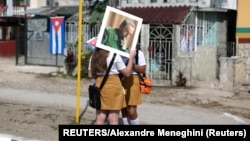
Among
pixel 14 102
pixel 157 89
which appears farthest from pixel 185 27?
pixel 14 102

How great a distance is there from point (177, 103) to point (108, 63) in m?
5.08

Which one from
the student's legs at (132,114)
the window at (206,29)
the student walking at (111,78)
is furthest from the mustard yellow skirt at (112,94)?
the window at (206,29)

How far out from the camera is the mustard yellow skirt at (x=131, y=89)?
661 cm

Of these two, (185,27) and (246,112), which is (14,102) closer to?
(246,112)

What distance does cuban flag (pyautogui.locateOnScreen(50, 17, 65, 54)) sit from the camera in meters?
16.9

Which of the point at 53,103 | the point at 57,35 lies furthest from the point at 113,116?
the point at 57,35

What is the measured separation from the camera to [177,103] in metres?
10.9

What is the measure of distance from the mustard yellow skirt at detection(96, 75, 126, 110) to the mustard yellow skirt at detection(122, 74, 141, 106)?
0.42m

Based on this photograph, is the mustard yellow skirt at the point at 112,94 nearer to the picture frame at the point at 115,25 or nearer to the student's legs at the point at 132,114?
the picture frame at the point at 115,25

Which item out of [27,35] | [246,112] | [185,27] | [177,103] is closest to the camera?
[246,112]

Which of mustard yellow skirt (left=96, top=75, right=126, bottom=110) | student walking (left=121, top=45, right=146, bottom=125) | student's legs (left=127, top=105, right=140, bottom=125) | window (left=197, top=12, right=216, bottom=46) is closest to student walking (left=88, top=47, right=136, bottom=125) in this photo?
mustard yellow skirt (left=96, top=75, right=126, bottom=110)

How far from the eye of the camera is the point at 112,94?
6.15 m

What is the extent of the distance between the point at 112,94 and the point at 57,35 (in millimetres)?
11311

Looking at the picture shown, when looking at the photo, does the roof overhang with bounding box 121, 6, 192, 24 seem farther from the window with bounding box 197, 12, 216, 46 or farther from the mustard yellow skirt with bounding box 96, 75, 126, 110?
the mustard yellow skirt with bounding box 96, 75, 126, 110
